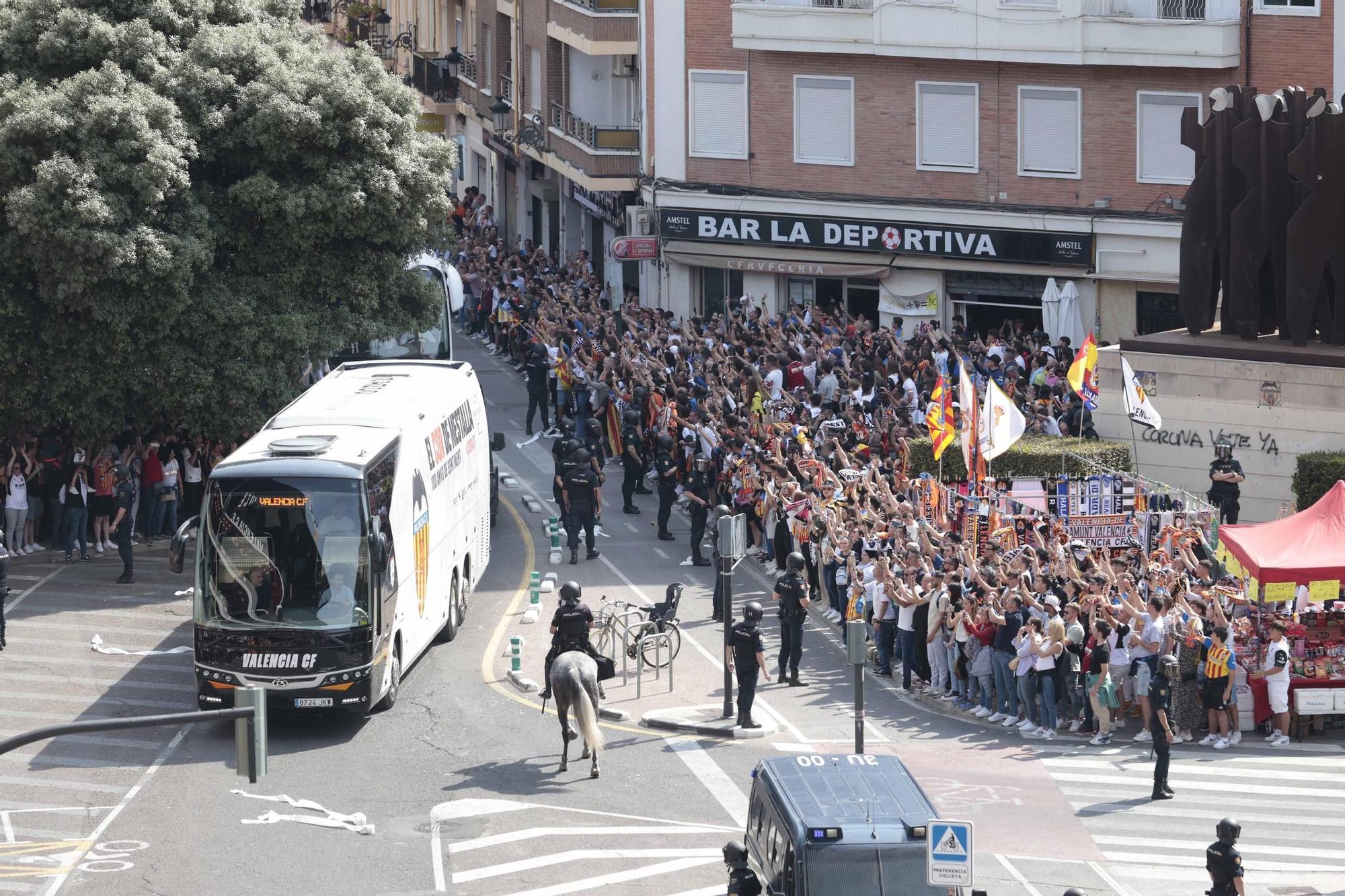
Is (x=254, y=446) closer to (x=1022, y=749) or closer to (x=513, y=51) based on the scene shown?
(x=1022, y=749)

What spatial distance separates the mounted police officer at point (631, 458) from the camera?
1287 inches

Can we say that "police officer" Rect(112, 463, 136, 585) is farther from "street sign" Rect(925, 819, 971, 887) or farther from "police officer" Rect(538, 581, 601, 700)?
"street sign" Rect(925, 819, 971, 887)

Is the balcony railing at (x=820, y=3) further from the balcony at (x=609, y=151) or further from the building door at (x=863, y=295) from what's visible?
the building door at (x=863, y=295)

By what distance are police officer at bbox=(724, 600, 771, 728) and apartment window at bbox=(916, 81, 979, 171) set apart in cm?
2172

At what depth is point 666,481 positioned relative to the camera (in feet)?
103

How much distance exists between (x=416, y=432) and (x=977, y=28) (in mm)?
20958

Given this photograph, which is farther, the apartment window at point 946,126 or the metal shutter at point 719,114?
the metal shutter at point 719,114

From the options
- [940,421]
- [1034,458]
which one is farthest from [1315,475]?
[940,421]

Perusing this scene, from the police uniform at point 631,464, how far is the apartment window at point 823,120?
12.5 m

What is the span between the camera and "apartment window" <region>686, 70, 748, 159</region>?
45.2 m

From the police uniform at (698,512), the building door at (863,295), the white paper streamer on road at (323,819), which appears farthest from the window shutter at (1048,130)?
the white paper streamer on road at (323,819)

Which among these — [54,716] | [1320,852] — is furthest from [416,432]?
[1320,852]

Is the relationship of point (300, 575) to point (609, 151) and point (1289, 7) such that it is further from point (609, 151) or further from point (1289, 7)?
point (609, 151)

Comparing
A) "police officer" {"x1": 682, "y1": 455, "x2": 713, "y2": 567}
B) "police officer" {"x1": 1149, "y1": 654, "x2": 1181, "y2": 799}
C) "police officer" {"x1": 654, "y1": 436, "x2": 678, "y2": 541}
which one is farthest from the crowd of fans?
"police officer" {"x1": 1149, "y1": 654, "x2": 1181, "y2": 799}
